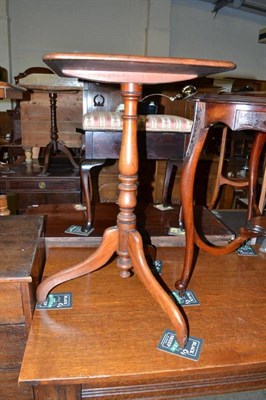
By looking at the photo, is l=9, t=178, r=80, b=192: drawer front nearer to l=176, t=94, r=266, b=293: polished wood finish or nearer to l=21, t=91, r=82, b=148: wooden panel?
l=21, t=91, r=82, b=148: wooden panel

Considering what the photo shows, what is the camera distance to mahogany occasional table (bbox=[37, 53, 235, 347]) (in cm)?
71

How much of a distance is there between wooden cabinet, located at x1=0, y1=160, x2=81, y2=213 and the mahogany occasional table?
1296 millimetres

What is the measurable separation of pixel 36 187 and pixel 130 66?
1.61 m

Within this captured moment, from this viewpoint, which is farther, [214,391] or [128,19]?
[128,19]

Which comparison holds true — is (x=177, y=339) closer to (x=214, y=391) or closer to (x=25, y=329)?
(x=214, y=391)

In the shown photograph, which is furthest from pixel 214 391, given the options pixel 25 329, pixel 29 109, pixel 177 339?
pixel 29 109

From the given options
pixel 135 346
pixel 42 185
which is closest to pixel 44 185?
pixel 42 185

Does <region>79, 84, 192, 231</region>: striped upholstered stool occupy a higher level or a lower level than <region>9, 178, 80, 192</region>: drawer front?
higher

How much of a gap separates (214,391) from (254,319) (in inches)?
9.6

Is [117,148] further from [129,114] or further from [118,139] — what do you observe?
[129,114]

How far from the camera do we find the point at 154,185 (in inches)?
108

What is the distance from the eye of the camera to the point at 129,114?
87cm

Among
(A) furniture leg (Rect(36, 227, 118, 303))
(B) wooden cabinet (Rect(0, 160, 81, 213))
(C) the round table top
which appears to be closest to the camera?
(C) the round table top

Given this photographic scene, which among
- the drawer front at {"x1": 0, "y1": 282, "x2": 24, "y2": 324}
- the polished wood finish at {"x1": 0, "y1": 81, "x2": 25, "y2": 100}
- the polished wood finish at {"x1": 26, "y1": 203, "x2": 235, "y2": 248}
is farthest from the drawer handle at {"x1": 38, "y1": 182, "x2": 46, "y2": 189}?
the drawer front at {"x1": 0, "y1": 282, "x2": 24, "y2": 324}
